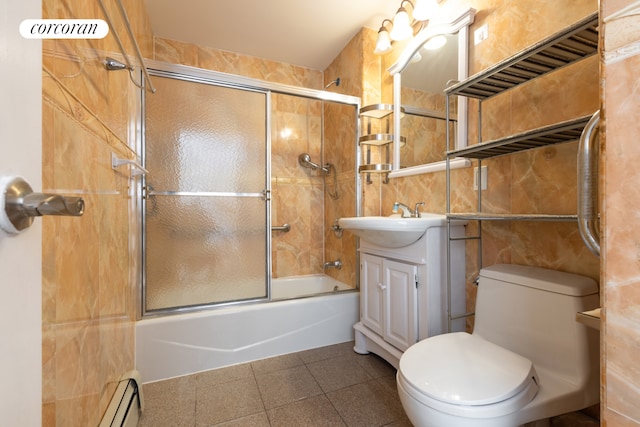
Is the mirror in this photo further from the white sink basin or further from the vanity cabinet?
the vanity cabinet

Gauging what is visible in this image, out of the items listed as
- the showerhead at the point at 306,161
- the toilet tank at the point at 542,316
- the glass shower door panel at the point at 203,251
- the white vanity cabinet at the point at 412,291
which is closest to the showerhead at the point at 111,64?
the glass shower door panel at the point at 203,251

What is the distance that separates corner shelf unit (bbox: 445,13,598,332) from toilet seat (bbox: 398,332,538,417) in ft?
1.25

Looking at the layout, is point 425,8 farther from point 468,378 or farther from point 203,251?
point 203,251

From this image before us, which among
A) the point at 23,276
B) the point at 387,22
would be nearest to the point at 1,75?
the point at 23,276

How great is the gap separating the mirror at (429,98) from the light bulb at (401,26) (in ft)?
0.28

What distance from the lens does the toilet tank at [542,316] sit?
0.92 metres

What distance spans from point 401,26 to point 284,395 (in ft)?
7.46

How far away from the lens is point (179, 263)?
5.66 feet

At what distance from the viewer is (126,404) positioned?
3.65ft

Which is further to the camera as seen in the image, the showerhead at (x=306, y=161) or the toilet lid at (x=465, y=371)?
the showerhead at (x=306, y=161)

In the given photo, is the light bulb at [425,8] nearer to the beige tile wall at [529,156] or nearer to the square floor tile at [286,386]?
the beige tile wall at [529,156]

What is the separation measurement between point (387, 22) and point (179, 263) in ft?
7.23

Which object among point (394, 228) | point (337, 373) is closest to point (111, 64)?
point (394, 228)

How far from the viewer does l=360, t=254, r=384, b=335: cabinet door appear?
5.40ft
